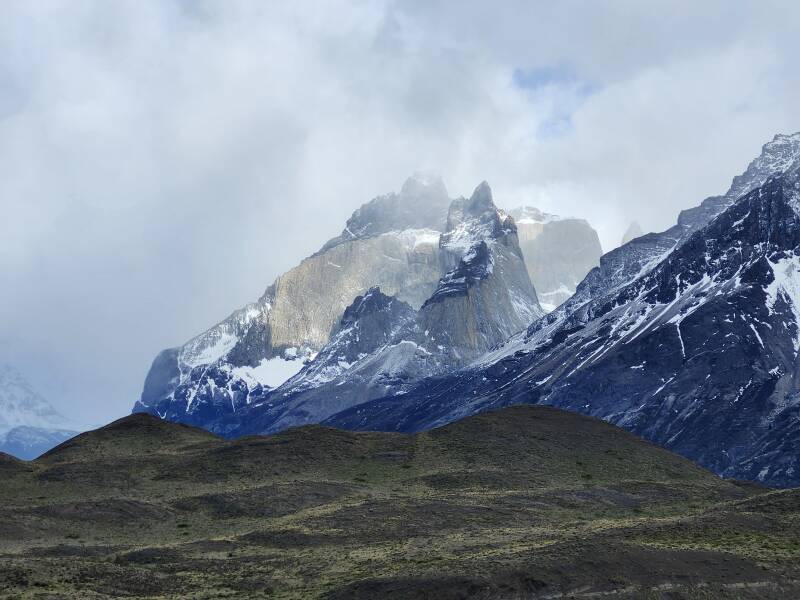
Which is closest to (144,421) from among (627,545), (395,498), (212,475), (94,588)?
(212,475)

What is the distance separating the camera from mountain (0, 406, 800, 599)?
7750 centimetres

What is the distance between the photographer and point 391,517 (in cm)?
11369

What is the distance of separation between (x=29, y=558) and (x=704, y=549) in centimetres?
5489

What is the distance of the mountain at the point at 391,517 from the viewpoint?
254 feet

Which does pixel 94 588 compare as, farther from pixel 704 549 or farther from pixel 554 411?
pixel 554 411

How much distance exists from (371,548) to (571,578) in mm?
27033

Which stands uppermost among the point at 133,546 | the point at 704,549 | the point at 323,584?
the point at 133,546

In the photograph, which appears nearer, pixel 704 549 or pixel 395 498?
pixel 704 549

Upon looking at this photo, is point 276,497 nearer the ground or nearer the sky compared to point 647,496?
nearer the sky

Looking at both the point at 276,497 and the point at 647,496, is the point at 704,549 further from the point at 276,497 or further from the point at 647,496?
the point at 276,497

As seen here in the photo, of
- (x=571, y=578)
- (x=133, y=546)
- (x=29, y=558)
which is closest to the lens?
(x=571, y=578)

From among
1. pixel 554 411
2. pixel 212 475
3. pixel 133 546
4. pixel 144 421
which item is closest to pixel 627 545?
pixel 133 546

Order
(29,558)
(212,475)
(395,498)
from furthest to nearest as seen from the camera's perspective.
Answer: (212,475) → (395,498) → (29,558)

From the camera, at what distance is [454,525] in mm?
109625
